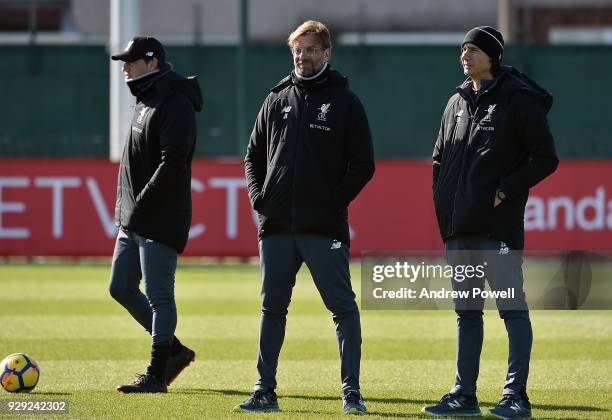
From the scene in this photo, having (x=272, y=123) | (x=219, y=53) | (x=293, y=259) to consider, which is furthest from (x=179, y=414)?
(x=219, y=53)

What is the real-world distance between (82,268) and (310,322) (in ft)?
22.2

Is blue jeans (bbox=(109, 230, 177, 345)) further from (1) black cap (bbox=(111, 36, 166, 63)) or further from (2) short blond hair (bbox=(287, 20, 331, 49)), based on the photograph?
(2) short blond hair (bbox=(287, 20, 331, 49))

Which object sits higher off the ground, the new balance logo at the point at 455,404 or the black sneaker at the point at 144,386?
the new balance logo at the point at 455,404

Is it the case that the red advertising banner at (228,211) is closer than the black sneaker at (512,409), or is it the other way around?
the black sneaker at (512,409)

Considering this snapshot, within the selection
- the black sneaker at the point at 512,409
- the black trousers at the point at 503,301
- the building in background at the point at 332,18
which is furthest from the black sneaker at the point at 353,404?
the building in background at the point at 332,18

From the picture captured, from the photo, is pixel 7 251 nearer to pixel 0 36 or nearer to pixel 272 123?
pixel 272 123

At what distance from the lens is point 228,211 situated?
1891 cm

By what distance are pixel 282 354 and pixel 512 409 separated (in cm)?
352

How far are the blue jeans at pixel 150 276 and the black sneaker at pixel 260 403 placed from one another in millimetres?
964

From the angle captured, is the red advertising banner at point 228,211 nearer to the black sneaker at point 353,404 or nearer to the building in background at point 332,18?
the black sneaker at point 353,404

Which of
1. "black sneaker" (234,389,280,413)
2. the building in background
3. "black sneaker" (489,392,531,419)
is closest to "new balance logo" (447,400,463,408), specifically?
"black sneaker" (489,392,531,419)

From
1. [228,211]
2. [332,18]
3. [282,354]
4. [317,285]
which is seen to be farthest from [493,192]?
[332,18]

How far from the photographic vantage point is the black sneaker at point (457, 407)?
24.9 feet

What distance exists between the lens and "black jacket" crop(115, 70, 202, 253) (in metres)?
8.38
